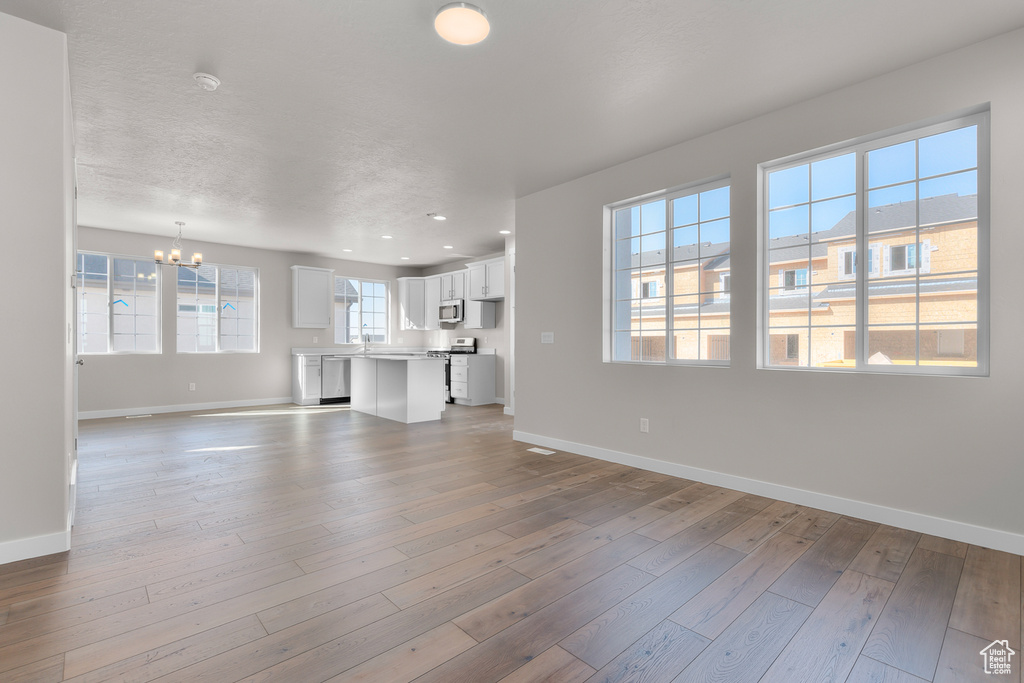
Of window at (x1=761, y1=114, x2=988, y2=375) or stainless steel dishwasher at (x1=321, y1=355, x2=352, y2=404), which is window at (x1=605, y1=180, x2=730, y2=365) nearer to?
window at (x1=761, y1=114, x2=988, y2=375)

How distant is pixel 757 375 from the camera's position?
10.8 feet

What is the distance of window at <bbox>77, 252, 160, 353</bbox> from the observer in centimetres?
649

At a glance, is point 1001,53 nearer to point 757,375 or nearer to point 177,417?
point 757,375

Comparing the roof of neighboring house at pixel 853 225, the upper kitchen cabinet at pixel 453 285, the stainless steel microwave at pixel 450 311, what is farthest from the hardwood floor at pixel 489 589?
the upper kitchen cabinet at pixel 453 285

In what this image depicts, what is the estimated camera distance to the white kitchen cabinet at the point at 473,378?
26.4 feet

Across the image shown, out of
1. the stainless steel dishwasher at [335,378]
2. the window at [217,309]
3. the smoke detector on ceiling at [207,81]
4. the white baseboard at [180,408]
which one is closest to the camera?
the smoke detector on ceiling at [207,81]

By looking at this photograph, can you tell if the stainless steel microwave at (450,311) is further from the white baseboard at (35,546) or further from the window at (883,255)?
the white baseboard at (35,546)

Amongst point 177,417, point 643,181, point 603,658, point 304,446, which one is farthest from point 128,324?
point 603,658

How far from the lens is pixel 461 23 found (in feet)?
7.34

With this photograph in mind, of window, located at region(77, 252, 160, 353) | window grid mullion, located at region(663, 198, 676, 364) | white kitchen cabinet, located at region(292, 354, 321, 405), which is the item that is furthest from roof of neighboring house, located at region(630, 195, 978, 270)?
window, located at region(77, 252, 160, 353)

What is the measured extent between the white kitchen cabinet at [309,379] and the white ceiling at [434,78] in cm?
357

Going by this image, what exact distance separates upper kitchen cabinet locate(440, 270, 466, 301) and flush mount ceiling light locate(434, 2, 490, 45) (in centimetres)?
620

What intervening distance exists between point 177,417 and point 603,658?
6994 millimetres

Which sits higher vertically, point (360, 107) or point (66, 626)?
point (360, 107)
